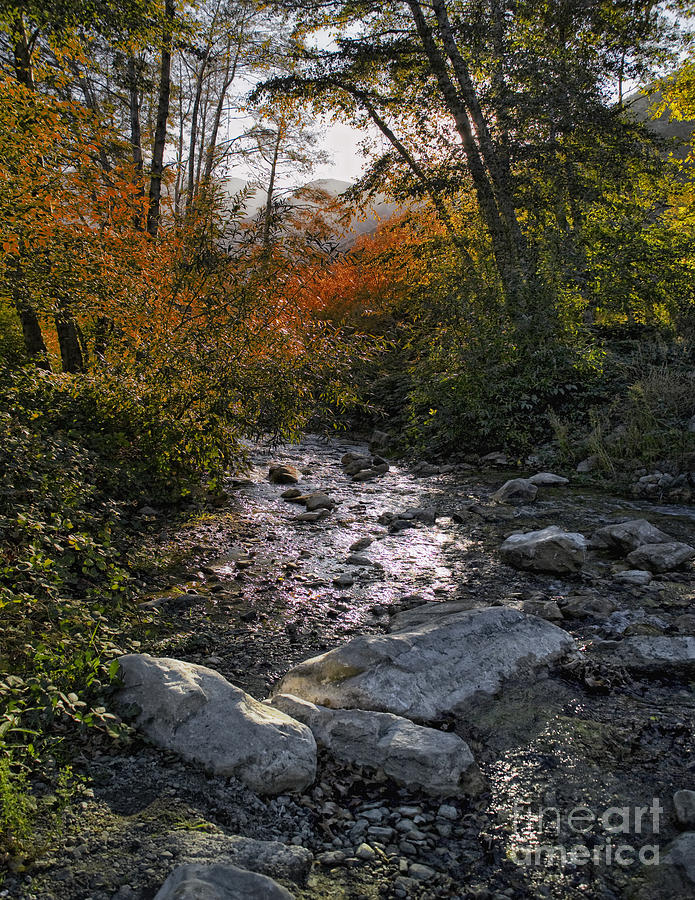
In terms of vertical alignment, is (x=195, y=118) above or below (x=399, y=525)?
above

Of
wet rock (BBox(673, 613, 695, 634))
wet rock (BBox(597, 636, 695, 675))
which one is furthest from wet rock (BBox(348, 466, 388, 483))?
wet rock (BBox(597, 636, 695, 675))

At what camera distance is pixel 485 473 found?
784 cm

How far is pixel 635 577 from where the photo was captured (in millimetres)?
4066

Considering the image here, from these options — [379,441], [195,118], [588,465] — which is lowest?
[588,465]

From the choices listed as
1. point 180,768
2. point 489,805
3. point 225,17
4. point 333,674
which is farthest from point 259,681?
point 225,17

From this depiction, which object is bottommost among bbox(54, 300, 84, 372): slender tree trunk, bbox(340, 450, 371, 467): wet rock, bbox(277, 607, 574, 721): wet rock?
bbox(277, 607, 574, 721): wet rock

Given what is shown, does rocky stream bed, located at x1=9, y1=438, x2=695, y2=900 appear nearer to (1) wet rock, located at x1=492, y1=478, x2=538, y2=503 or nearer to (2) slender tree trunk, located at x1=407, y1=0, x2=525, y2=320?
(1) wet rock, located at x1=492, y1=478, x2=538, y2=503

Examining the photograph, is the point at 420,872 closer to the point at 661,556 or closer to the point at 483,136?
the point at 661,556

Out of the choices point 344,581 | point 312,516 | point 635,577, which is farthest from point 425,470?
point 635,577

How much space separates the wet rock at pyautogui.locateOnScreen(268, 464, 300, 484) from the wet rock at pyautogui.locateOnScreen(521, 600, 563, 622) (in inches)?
175

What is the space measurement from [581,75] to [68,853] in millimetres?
12833

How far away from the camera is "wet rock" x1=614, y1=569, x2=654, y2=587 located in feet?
13.2

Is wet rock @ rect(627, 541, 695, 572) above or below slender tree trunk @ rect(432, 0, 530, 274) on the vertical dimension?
below

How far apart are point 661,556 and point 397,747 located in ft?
10.3
